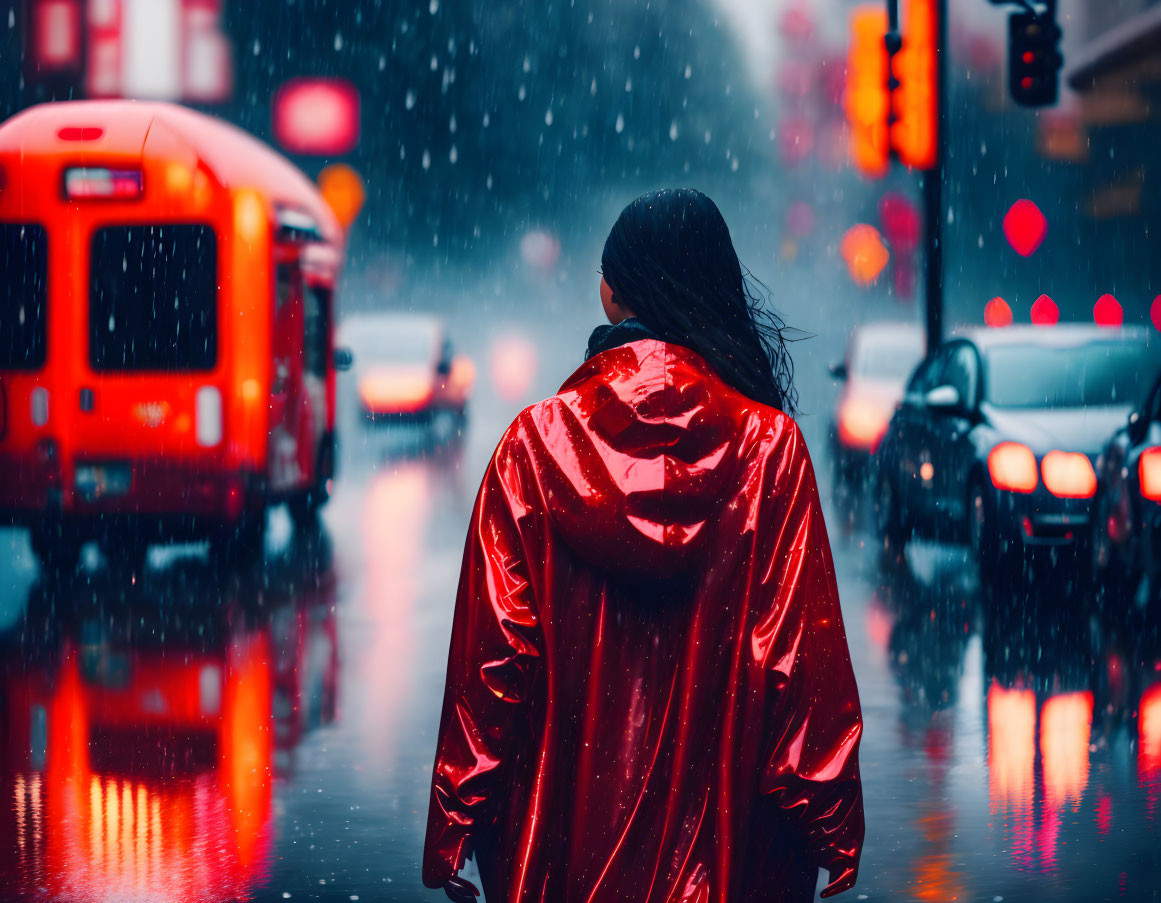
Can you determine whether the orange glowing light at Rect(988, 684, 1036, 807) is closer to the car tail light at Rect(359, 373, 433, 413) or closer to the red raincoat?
the red raincoat

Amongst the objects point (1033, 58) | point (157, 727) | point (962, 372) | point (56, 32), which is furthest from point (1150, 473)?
point (56, 32)

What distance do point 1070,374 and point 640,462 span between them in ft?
32.7

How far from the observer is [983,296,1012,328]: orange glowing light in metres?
45.1

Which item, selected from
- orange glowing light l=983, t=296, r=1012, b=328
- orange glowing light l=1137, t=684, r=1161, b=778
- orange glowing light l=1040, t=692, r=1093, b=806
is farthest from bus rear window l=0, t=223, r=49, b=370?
orange glowing light l=983, t=296, r=1012, b=328

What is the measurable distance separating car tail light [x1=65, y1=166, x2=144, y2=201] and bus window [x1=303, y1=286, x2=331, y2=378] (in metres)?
2.20

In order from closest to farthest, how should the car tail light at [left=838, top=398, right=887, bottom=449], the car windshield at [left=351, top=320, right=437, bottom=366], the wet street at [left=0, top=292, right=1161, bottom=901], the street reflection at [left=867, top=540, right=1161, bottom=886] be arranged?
the wet street at [left=0, top=292, right=1161, bottom=901] → the street reflection at [left=867, top=540, right=1161, bottom=886] → the car tail light at [left=838, top=398, right=887, bottom=449] → the car windshield at [left=351, top=320, right=437, bottom=366]

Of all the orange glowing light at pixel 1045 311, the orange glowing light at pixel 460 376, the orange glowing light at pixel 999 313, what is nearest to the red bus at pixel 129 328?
the orange glowing light at pixel 460 376

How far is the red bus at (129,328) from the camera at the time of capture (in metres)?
11.8

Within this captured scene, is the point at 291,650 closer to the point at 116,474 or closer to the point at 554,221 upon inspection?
the point at 116,474

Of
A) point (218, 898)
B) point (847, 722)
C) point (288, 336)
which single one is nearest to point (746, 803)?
point (847, 722)

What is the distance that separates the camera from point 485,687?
2.63 m

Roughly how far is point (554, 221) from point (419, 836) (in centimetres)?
6089

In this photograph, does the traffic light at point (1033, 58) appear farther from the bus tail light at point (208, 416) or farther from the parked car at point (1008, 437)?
the bus tail light at point (208, 416)

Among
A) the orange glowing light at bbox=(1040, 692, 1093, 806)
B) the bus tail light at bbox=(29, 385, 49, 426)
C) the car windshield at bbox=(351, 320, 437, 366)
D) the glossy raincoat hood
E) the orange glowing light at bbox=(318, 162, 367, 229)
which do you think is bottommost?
the orange glowing light at bbox=(1040, 692, 1093, 806)
